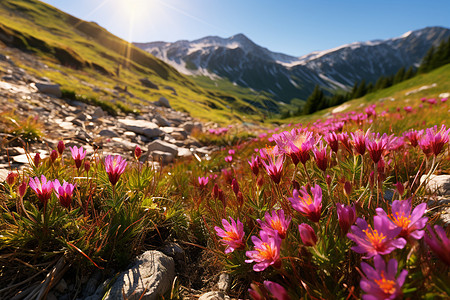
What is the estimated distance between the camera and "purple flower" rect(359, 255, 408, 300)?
0.95 meters

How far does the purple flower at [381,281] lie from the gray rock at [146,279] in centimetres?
130

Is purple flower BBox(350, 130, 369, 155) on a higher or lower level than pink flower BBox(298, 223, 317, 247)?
higher

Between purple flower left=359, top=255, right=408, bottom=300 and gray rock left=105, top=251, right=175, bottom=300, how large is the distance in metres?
1.30

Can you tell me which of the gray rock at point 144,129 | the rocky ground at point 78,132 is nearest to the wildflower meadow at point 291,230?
the rocky ground at point 78,132

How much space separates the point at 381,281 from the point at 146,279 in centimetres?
152

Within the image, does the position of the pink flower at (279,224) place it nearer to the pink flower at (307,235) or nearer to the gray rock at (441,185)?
the pink flower at (307,235)

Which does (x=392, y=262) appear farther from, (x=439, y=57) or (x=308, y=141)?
(x=439, y=57)

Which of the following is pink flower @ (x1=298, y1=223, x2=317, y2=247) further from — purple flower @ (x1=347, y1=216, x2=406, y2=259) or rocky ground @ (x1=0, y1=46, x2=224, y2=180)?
rocky ground @ (x1=0, y1=46, x2=224, y2=180)

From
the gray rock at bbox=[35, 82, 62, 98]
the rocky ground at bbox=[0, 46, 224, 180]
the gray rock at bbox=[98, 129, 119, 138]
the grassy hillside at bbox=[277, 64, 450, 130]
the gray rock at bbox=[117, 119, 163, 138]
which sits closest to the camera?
the grassy hillside at bbox=[277, 64, 450, 130]

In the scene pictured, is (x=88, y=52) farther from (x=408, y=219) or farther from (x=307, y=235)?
(x=408, y=219)

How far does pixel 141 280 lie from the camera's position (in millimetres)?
1661

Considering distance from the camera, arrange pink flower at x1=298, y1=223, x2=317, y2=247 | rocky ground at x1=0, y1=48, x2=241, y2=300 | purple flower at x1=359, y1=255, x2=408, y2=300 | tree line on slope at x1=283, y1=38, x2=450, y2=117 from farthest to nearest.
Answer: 1. tree line on slope at x1=283, y1=38, x2=450, y2=117
2. rocky ground at x1=0, y1=48, x2=241, y2=300
3. pink flower at x1=298, y1=223, x2=317, y2=247
4. purple flower at x1=359, y1=255, x2=408, y2=300

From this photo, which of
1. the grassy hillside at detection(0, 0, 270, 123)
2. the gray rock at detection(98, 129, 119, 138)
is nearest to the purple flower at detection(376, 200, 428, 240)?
the gray rock at detection(98, 129, 119, 138)

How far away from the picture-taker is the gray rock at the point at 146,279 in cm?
157
